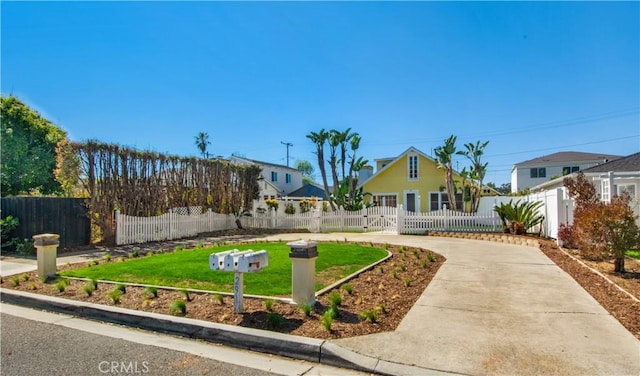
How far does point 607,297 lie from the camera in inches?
222

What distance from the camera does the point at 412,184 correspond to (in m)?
25.8

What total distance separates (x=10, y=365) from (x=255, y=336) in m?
2.42

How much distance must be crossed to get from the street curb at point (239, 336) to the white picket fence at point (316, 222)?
9029 millimetres

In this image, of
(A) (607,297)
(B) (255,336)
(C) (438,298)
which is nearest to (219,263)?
(B) (255,336)

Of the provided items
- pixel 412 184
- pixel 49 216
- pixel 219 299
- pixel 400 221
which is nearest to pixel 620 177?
pixel 400 221

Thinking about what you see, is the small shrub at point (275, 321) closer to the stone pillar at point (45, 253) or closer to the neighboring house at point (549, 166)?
the stone pillar at point (45, 253)

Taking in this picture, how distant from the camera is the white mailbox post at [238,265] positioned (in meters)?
4.82

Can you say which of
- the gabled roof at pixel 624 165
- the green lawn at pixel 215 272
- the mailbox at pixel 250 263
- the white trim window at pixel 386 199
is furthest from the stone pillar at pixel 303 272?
the white trim window at pixel 386 199

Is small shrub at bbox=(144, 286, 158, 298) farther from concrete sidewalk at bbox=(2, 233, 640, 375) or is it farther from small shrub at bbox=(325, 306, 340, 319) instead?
small shrub at bbox=(325, 306, 340, 319)

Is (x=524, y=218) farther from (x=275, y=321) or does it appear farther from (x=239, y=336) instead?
(x=239, y=336)

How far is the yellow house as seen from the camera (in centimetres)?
2523

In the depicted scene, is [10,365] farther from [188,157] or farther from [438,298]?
[188,157]

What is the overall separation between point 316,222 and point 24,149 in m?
15.2

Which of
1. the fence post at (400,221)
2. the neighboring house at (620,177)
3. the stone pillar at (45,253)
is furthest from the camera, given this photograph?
the fence post at (400,221)
